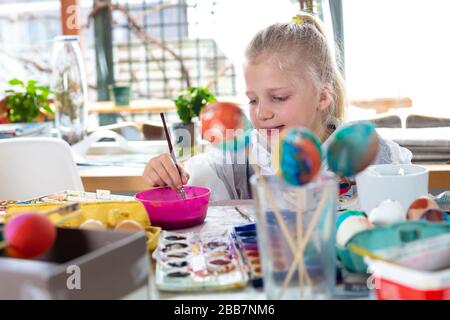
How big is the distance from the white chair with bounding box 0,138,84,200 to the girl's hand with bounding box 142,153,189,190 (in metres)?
0.69

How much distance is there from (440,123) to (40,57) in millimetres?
3439

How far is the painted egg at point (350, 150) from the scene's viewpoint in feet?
2.51

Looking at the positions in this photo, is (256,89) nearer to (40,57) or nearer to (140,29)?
(140,29)

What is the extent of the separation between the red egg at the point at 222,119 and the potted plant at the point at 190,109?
151cm

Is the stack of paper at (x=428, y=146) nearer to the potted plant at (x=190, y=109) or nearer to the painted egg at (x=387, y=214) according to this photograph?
the potted plant at (x=190, y=109)

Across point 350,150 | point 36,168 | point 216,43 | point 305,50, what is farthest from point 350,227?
point 216,43

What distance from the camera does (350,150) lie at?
765 mm

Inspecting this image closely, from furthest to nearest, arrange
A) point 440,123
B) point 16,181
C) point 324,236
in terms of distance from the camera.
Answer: point 440,123 → point 16,181 → point 324,236

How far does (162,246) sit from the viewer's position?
1017 mm

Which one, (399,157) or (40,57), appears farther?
(40,57)

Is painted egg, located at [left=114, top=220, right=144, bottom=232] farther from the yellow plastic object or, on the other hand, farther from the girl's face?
the girl's face

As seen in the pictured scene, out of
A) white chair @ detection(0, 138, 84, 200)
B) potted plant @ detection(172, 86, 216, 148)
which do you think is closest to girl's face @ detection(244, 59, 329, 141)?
white chair @ detection(0, 138, 84, 200)
